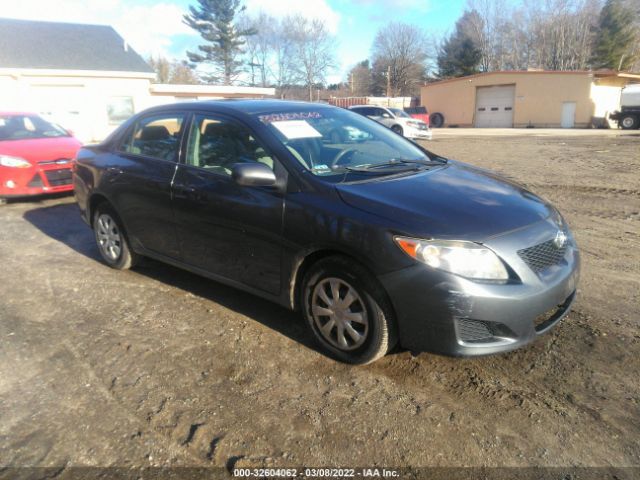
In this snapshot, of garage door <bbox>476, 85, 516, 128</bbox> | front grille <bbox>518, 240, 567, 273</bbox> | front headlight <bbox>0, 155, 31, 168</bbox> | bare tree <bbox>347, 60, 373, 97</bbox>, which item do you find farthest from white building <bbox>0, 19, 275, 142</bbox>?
bare tree <bbox>347, 60, 373, 97</bbox>

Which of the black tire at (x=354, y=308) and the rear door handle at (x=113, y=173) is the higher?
the rear door handle at (x=113, y=173)

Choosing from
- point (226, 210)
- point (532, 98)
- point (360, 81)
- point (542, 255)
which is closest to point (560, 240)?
point (542, 255)

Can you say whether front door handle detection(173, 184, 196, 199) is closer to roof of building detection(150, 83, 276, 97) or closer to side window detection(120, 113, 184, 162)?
side window detection(120, 113, 184, 162)

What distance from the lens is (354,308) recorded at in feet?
9.75

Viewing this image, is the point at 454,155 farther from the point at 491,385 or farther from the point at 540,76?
the point at 540,76

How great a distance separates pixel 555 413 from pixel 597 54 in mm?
66996

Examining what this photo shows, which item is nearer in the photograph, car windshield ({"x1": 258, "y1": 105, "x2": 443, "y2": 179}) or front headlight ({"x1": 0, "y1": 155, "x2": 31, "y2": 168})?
car windshield ({"x1": 258, "y1": 105, "x2": 443, "y2": 179})

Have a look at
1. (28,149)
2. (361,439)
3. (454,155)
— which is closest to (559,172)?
(454,155)

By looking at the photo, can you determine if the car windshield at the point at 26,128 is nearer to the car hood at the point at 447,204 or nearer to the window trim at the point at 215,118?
the window trim at the point at 215,118

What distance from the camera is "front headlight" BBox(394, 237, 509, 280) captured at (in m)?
2.60

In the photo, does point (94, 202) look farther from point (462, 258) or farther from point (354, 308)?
point (462, 258)

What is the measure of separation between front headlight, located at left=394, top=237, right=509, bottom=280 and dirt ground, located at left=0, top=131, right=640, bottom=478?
754 millimetres

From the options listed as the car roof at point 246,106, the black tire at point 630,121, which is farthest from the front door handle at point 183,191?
the black tire at point 630,121

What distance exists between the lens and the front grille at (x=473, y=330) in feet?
8.65
